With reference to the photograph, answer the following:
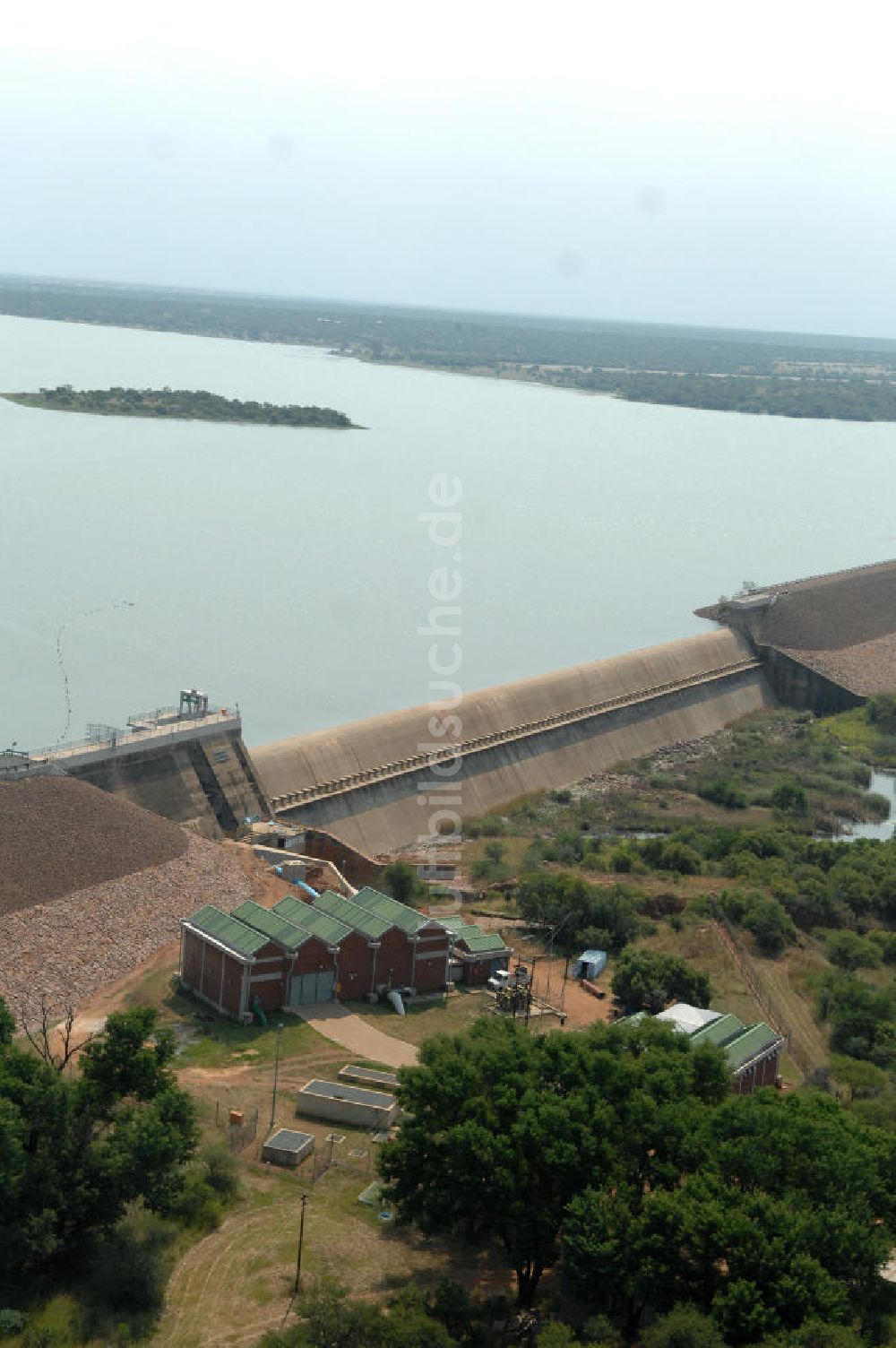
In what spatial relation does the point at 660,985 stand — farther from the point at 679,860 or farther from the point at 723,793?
the point at 723,793

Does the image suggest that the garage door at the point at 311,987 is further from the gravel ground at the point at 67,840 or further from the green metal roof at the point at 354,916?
the gravel ground at the point at 67,840

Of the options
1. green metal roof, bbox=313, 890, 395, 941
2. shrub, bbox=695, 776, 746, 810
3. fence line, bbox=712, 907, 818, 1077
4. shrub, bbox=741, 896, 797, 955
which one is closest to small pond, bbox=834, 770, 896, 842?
shrub, bbox=695, 776, 746, 810

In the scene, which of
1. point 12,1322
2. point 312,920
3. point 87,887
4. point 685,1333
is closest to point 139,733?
point 87,887

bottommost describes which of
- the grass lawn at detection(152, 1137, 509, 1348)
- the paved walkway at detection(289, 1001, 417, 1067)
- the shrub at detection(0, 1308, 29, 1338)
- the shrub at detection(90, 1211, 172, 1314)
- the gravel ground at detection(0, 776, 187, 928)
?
the paved walkway at detection(289, 1001, 417, 1067)

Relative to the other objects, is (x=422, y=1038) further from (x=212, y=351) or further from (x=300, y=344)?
(x=300, y=344)

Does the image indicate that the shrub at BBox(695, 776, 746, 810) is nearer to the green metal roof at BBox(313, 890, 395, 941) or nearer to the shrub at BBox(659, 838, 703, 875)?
the shrub at BBox(659, 838, 703, 875)

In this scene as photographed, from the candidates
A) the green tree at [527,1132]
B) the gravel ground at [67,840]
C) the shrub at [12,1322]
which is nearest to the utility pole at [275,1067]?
the green tree at [527,1132]
